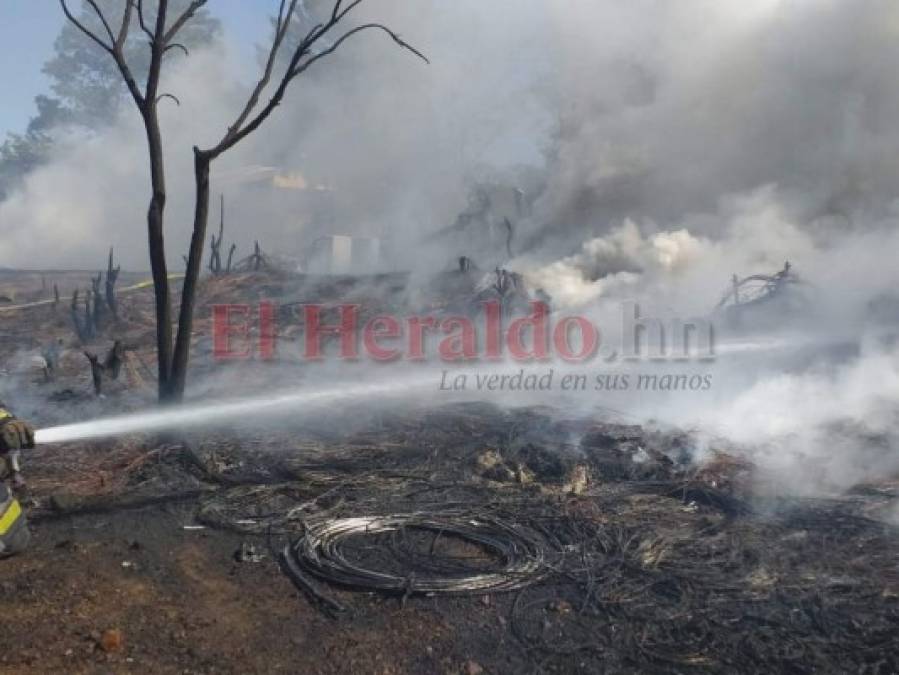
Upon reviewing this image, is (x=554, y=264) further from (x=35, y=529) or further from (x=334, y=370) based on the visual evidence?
(x=35, y=529)

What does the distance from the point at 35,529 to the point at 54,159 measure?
41825 millimetres

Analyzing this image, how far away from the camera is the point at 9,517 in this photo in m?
4.76

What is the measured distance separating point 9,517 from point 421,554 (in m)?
2.68

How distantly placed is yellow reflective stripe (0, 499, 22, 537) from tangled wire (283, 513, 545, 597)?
5.75 ft

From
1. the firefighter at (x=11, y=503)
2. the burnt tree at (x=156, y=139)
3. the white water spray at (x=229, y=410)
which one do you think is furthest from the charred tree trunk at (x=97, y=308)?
the firefighter at (x=11, y=503)

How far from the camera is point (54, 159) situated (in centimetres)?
4119

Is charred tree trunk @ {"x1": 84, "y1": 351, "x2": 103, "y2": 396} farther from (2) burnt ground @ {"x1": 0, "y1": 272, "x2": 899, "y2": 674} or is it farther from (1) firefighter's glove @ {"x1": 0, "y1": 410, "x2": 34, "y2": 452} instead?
(1) firefighter's glove @ {"x1": 0, "y1": 410, "x2": 34, "y2": 452}

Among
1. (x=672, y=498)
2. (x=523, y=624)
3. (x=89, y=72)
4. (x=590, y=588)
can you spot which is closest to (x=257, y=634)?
(x=523, y=624)

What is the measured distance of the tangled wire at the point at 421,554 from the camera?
15.6 feet

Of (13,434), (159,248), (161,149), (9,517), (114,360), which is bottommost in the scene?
(9,517)

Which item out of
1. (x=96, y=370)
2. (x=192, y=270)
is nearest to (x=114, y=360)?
(x=96, y=370)

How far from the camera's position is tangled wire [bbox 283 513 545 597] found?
187 inches

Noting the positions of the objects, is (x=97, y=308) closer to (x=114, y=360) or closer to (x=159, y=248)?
(x=114, y=360)

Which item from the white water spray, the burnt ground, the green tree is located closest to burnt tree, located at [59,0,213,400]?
the white water spray
